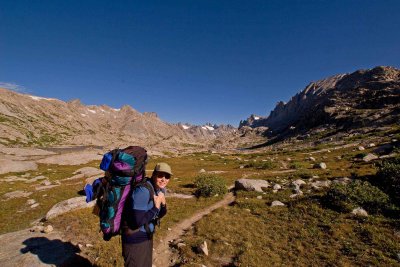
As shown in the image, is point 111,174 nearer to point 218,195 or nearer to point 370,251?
point 370,251

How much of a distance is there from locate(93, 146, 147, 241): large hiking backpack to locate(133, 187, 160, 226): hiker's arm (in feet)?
1.02

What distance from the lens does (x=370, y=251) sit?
12.2m

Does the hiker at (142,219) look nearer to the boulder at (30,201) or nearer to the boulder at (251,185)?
the boulder at (251,185)

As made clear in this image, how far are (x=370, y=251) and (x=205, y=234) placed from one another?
857 centimetres

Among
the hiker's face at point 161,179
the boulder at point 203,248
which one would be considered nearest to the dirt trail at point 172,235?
the boulder at point 203,248

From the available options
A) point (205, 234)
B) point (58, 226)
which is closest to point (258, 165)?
point (205, 234)

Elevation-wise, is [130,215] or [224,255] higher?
[130,215]

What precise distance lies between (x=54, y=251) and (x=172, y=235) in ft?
22.2

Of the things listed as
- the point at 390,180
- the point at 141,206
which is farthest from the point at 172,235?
the point at 390,180

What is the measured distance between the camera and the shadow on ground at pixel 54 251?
33.7 ft

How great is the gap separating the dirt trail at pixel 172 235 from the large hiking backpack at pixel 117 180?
24.1ft

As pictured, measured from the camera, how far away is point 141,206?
5992 mm

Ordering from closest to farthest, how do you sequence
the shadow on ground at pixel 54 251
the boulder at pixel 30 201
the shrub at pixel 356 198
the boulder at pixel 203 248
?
the shadow on ground at pixel 54 251 < the boulder at pixel 203 248 < the shrub at pixel 356 198 < the boulder at pixel 30 201

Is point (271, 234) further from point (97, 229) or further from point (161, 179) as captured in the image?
point (161, 179)
